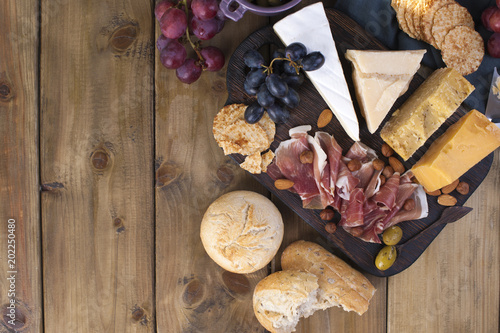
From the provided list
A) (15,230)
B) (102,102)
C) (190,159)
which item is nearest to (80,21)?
(102,102)

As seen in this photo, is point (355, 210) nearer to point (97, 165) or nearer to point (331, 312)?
point (331, 312)

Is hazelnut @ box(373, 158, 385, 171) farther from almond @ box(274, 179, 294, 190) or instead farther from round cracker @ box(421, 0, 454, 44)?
round cracker @ box(421, 0, 454, 44)

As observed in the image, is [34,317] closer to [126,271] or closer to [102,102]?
[126,271]

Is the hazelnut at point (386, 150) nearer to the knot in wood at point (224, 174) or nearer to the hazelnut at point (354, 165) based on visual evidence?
the hazelnut at point (354, 165)

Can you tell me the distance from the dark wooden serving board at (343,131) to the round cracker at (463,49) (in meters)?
0.11

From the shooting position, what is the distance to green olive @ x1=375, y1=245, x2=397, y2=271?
131 cm

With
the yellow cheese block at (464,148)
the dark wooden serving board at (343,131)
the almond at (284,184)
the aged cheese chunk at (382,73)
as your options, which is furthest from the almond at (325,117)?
the yellow cheese block at (464,148)

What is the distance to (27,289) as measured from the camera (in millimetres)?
1392

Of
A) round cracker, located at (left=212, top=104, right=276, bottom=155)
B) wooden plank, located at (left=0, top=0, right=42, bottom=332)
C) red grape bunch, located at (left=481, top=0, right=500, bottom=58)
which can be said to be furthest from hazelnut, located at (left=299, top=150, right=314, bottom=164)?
wooden plank, located at (left=0, top=0, right=42, bottom=332)

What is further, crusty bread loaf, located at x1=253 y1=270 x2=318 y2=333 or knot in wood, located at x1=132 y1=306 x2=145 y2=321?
knot in wood, located at x1=132 y1=306 x2=145 y2=321

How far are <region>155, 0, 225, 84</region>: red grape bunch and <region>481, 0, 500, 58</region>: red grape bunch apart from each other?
0.86m

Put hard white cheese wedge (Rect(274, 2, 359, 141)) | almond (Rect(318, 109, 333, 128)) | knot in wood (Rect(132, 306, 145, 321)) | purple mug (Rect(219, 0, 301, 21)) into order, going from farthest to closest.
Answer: knot in wood (Rect(132, 306, 145, 321)) < almond (Rect(318, 109, 333, 128)) < hard white cheese wedge (Rect(274, 2, 359, 141)) < purple mug (Rect(219, 0, 301, 21))

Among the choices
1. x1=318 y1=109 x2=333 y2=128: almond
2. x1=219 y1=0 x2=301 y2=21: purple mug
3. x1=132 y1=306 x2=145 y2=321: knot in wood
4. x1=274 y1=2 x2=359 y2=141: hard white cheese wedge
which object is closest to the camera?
x1=219 y1=0 x2=301 y2=21: purple mug

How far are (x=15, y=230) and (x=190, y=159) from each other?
2.25 feet
